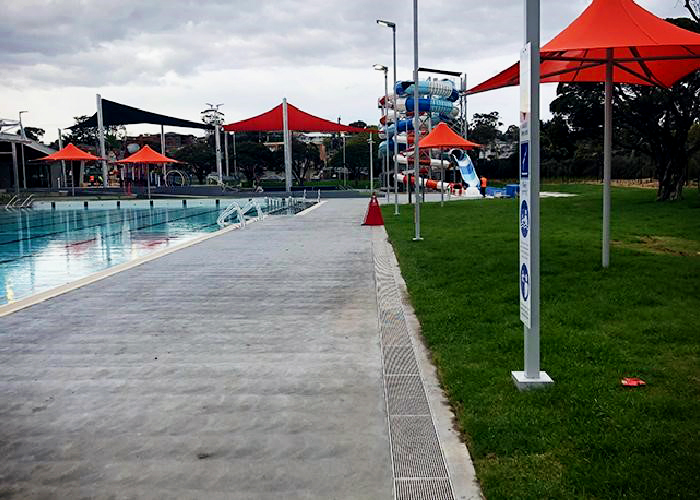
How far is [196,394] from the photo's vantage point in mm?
4812

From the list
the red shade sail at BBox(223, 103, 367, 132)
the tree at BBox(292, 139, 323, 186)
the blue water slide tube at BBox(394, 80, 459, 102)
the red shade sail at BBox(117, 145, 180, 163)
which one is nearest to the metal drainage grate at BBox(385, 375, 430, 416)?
the red shade sail at BBox(223, 103, 367, 132)

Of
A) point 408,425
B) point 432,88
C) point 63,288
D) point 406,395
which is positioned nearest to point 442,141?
point 432,88

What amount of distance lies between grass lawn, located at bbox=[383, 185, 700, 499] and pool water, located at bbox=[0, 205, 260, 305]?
19.8ft

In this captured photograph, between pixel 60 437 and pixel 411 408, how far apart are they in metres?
2.12

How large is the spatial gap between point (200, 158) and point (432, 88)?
36.4 m

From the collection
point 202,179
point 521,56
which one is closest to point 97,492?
point 521,56

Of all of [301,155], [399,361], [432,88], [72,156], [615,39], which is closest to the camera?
[399,361]

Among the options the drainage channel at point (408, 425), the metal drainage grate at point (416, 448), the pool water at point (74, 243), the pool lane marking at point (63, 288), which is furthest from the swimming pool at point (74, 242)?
the metal drainage grate at point (416, 448)

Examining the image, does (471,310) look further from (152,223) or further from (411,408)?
(152,223)

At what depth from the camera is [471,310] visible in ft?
23.4

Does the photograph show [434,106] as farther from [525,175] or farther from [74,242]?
[525,175]

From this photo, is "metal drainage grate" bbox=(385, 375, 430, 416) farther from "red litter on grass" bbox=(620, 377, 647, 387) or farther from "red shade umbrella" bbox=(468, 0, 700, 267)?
"red shade umbrella" bbox=(468, 0, 700, 267)

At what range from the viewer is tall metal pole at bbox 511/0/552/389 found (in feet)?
14.4

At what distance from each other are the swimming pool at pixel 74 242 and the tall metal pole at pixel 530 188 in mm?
7428
